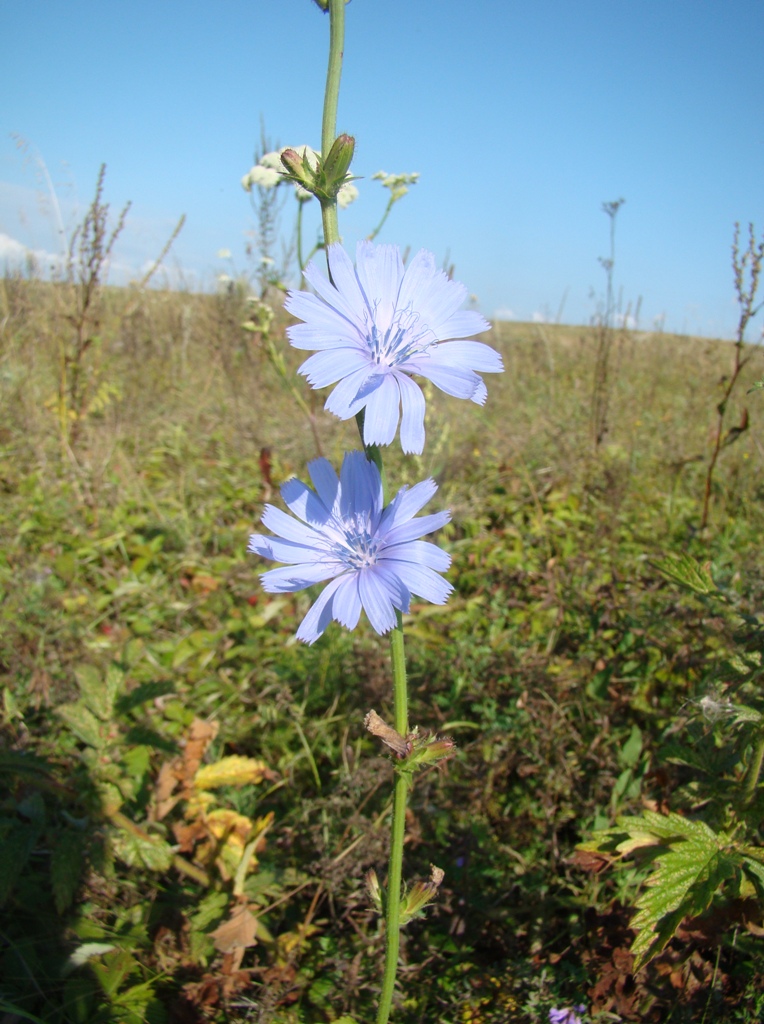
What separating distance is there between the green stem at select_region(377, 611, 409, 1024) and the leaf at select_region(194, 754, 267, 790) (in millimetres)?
1005

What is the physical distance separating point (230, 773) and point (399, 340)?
1.53 metres

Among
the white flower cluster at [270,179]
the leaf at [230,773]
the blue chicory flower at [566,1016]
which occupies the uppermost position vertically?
the white flower cluster at [270,179]

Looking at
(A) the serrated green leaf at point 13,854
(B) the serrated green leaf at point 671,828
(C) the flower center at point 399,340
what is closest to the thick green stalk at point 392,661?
(C) the flower center at point 399,340

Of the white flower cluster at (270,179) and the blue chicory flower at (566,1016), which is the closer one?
the blue chicory flower at (566,1016)

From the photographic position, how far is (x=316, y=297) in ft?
3.18

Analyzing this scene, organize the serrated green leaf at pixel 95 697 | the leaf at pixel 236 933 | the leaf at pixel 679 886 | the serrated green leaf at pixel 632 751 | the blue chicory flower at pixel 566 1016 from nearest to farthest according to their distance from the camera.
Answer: the leaf at pixel 679 886 → the blue chicory flower at pixel 566 1016 → the leaf at pixel 236 933 → the serrated green leaf at pixel 95 697 → the serrated green leaf at pixel 632 751

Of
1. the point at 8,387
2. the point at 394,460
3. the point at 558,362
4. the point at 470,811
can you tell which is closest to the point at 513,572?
the point at 470,811

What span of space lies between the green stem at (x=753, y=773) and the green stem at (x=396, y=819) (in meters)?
0.73

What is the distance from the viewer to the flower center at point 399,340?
1.00 metres

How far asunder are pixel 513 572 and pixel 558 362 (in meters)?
5.41

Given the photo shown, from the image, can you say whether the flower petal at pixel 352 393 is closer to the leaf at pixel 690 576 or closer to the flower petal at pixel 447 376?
the flower petal at pixel 447 376

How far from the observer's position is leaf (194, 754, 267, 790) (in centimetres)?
194

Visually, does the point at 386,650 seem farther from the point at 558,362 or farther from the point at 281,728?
the point at 558,362

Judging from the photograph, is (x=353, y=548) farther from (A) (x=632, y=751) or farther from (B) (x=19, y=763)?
(A) (x=632, y=751)
